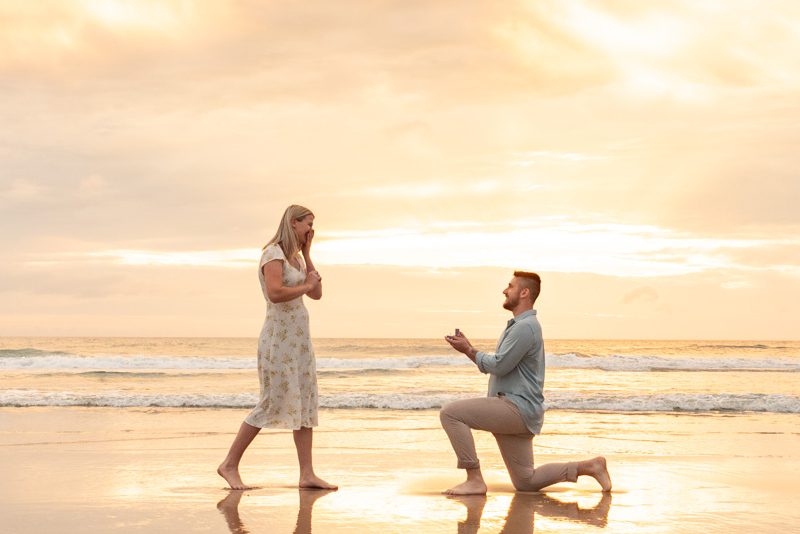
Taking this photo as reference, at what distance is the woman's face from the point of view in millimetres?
6320

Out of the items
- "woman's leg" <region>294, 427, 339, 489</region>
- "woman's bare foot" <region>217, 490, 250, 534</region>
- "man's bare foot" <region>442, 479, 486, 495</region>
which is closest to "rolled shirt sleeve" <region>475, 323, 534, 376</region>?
"man's bare foot" <region>442, 479, 486, 495</region>

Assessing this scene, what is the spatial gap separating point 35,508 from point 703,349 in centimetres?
5500

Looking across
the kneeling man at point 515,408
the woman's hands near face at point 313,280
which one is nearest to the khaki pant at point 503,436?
the kneeling man at point 515,408

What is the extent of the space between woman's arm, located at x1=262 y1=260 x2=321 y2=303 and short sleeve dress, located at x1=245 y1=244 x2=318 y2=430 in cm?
12

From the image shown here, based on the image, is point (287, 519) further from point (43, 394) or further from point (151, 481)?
point (43, 394)

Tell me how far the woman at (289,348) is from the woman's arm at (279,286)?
29 millimetres

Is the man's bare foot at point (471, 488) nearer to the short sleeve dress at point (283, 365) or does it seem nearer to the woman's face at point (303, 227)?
the short sleeve dress at point (283, 365)

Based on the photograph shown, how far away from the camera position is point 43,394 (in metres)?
14.7

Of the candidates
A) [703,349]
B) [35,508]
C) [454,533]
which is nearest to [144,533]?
[35,508]

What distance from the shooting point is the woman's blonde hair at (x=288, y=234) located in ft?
20.6

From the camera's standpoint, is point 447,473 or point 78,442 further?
point 78,442

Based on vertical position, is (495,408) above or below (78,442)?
above

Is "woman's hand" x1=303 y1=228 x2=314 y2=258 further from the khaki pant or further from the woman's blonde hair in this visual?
the khaki pant

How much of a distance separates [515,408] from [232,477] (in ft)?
7.12
